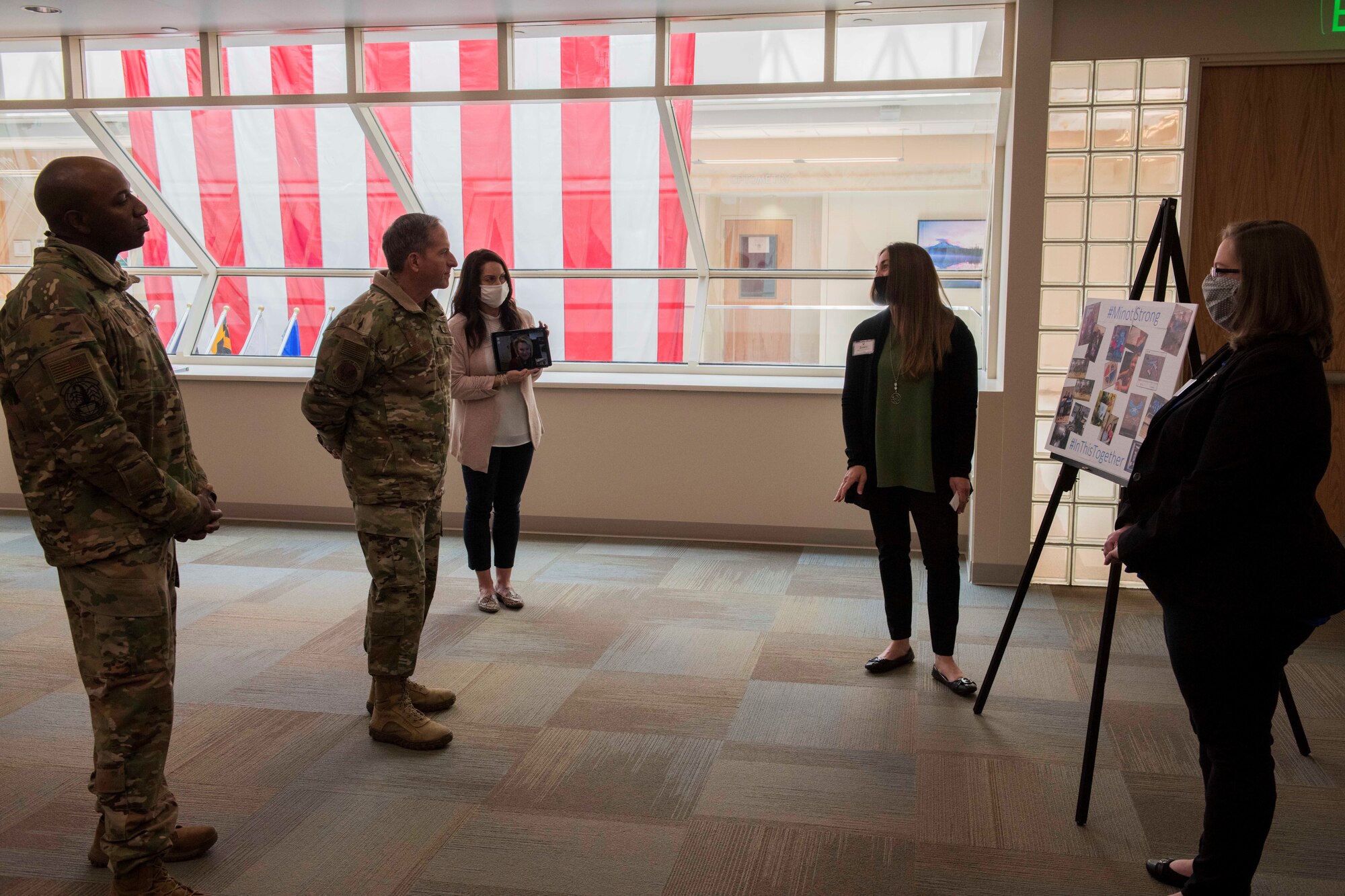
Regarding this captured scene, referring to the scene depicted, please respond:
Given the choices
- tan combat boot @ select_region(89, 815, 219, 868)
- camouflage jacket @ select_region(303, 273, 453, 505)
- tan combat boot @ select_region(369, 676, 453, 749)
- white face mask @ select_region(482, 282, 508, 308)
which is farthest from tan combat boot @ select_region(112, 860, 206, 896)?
white face mask @ select_region(482, 282, 508, 308)

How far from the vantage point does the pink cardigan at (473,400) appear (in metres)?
4.20

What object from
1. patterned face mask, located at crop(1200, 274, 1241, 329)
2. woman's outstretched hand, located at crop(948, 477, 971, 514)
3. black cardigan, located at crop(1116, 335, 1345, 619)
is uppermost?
patterned face mask, located at crop(1200, 274, 1241, 329)

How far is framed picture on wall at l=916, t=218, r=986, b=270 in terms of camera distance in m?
5.94

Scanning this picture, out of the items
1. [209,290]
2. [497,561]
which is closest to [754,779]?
[497,561]

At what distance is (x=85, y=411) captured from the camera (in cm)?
196

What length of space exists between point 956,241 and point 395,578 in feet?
13.8

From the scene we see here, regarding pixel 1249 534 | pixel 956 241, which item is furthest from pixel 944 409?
pixel 956 241

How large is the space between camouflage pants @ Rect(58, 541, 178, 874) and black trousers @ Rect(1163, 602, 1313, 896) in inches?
83.9

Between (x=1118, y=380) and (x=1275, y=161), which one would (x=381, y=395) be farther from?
(x=1275, y=161)

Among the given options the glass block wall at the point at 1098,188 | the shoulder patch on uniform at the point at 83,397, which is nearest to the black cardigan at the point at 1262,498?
the shoulder patch on uniform at the point at 83,397

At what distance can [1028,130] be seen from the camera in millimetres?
4680

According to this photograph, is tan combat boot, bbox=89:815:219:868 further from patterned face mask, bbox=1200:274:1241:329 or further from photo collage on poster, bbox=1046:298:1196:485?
patterned face mask, bbox=1200:274:1241:329

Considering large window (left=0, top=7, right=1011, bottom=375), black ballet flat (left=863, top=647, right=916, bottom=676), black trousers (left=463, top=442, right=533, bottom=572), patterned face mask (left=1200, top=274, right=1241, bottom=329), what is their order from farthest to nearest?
large window (left=0, top=7, right=1011, bottom=375) < black trousers (left=463, top=442, right=533, bottom=572) < black ballet flat (left=863, top=647, right=916, bottom=676) < patterned face mask (left=1200, top=274, right=1241, bottom=329)

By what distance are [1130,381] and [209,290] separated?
650cm
